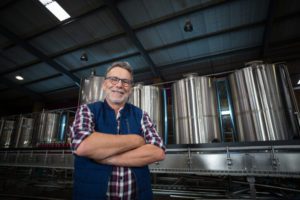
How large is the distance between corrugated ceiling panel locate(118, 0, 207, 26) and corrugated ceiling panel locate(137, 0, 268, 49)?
41 cm

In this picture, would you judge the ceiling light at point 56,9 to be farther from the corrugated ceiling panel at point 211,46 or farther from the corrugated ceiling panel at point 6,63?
the corrugated ceiling panel at point 6,63

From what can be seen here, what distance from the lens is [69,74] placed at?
9234 mm

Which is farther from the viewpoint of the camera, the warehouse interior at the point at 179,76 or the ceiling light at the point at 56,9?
the ceiling light at the point at 56,9

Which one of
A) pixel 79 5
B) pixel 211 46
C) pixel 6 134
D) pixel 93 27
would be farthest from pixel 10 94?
pixel 211 46

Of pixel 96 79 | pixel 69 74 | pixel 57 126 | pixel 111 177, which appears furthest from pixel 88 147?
pixel 69 74

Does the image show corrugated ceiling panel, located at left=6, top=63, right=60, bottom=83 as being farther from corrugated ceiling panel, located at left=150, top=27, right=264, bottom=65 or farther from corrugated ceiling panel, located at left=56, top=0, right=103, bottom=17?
corrugated ceiling panel, located at left=150, top=27, right=264, bottom=65

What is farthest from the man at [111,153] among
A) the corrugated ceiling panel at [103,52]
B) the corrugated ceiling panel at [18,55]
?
the corrugated ceiling panel at [18,55]

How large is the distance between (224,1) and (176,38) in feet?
6.87

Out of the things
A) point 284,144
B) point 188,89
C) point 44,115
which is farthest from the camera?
point 44,115

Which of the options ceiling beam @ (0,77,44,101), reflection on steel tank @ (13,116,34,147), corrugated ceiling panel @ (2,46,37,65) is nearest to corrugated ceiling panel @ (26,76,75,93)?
ceiling beam @ (0,77,44,101)

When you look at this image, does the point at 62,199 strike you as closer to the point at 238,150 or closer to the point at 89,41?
the point at 238,150

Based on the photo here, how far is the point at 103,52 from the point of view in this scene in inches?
303

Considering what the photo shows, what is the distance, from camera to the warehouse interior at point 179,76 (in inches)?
90.0

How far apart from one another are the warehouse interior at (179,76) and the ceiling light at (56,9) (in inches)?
2.9
